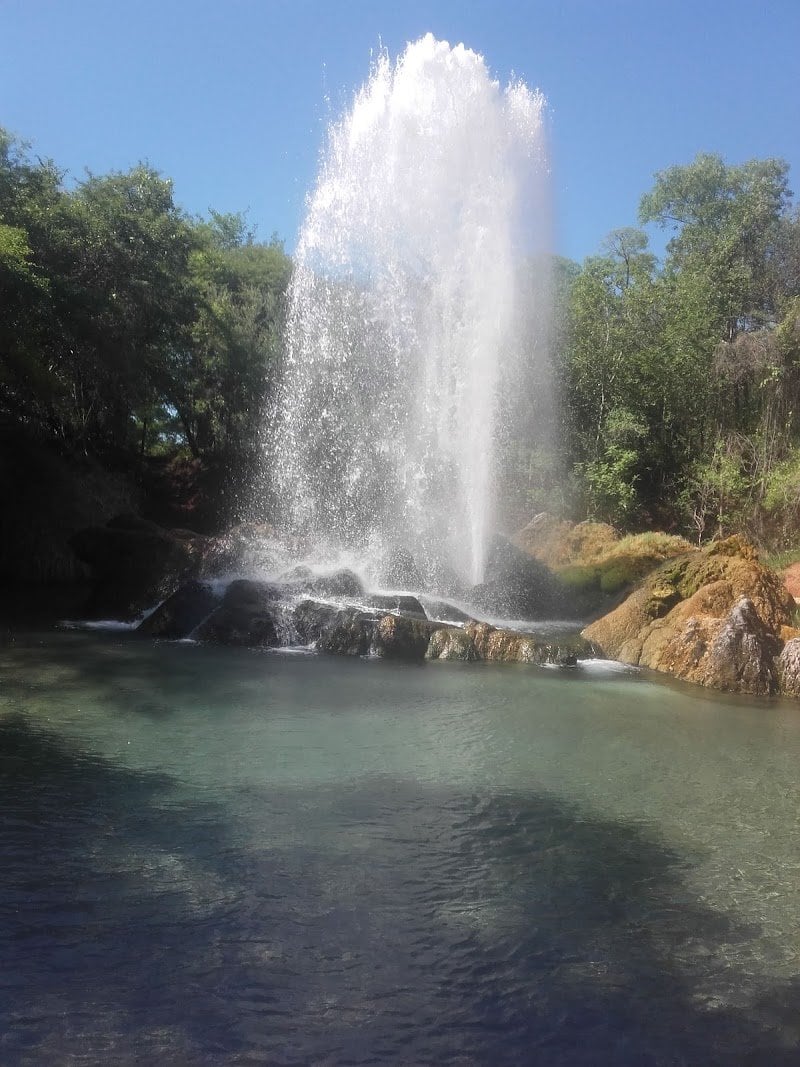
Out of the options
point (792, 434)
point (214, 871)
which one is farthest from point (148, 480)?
point (214, 871)

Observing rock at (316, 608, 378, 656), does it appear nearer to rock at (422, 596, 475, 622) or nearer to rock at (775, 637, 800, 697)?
rock at (422, 596, 475, 622)

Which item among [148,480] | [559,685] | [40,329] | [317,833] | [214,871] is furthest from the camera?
[148,480]

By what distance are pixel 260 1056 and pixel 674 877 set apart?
9.33ft

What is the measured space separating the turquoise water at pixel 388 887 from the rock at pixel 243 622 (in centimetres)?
434

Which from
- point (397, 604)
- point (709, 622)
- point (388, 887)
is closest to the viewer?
point (388, 887)

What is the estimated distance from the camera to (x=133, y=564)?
16719 millimetres

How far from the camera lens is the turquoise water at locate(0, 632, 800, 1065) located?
3.34 meters

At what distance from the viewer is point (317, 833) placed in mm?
5312

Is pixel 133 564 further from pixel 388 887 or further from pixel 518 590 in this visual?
pixel 388 887

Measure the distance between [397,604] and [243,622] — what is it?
281 cm

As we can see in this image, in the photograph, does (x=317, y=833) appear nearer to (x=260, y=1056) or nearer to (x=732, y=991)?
(x=260, y=1056)

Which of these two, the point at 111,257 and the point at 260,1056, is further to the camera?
the point at 111,257

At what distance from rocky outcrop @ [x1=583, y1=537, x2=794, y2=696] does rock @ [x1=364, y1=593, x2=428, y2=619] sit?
3.01 meters

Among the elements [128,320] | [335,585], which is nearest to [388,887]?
[335,585]
